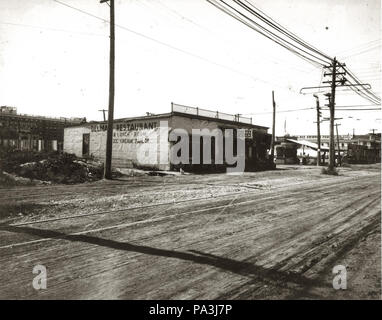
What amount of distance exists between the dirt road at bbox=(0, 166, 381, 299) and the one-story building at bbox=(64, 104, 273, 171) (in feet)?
56.9

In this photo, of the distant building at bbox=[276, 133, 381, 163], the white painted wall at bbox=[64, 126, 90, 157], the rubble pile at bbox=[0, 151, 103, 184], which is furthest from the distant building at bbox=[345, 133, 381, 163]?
the rubble pile at bbox=[0, 151, 103, 184]

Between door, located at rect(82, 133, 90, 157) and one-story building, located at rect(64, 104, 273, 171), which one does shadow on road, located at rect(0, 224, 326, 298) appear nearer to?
one-story building, located at rect(64, 104, 273, 171)

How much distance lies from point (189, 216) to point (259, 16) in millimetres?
8062

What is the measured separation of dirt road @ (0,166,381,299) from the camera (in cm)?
429

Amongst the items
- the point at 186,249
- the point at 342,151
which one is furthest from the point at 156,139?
the point at 342,151

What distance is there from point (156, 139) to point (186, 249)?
23.0m

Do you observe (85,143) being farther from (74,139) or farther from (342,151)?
(342,151)

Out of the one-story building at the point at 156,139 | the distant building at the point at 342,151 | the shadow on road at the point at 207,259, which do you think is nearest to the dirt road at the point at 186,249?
the shadow on road at the point at 207,259

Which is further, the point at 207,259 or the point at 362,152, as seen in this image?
the point at 362,152

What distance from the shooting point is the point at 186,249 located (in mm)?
5926

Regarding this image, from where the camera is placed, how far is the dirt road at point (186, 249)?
4.29m

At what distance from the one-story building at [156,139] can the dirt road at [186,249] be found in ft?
56.9

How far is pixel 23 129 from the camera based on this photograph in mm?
49031

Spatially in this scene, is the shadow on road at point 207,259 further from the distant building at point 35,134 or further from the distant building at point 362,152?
the distant building at point 362,152
